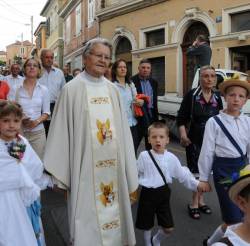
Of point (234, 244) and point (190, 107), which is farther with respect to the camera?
point (190, 107)

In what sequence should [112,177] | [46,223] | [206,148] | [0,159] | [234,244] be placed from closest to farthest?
[234,244] < [0,159] < [112,177] < [206,148] < [46,223]

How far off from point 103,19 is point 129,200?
849 inches

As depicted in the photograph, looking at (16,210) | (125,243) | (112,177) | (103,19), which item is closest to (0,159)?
(16,210)

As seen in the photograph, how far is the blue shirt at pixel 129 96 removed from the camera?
582 cm

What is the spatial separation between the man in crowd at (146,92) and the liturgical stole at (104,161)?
102 inches

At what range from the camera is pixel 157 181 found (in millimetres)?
3885

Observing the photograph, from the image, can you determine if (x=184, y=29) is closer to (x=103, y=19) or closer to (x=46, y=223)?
(x=103, y=19)

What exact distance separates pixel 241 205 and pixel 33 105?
3631mm

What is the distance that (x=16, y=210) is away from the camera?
A: 3.15 m

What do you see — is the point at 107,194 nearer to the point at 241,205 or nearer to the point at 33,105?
the point at 241,205

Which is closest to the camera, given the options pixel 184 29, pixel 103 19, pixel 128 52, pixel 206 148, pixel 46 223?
pixel 206 148

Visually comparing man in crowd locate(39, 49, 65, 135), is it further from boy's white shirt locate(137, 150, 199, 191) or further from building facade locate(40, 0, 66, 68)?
building facade locate(40, 0, 66, 68)

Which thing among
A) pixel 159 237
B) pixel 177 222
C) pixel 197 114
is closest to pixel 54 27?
pixel 197 114

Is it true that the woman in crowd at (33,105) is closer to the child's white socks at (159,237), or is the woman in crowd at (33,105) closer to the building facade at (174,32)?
the child's white socks at (159,237)
